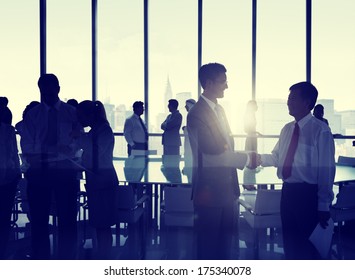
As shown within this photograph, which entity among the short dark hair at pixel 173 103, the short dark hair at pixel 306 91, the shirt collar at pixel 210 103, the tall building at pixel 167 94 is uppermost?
the tall building at pixel 167 94

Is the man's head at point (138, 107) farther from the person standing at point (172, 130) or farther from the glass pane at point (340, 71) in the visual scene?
the glass pane at point (340, 71)

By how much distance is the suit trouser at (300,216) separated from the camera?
2.05 metres

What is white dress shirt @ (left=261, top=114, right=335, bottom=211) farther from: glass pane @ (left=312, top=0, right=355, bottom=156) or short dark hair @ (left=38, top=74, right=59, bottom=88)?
glass pane @ (left=312, top=0, right=355, bottom=156)

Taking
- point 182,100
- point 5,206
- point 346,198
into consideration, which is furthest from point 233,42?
point 5,206

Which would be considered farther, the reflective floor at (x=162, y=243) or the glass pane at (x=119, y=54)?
the glass pane at (x=119, y=54)

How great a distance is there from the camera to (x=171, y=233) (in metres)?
4.07

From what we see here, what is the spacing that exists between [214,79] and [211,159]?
0.46m

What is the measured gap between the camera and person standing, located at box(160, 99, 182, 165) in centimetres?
596

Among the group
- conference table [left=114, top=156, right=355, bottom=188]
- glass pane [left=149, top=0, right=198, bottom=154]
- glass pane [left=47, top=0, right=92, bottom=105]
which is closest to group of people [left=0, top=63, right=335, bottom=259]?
conference table [left=114, top=156, right=355, bottom=188]

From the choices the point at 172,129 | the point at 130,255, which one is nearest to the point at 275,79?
the point at 172,129

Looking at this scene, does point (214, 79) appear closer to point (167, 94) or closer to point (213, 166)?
point (213, 166)

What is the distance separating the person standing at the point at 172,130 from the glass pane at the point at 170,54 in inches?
8.4

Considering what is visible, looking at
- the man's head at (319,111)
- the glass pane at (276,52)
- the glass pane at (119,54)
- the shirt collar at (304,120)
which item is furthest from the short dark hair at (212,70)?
the glass pane at (119,54)

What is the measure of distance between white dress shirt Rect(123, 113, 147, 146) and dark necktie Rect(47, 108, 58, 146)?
10.5 feet
